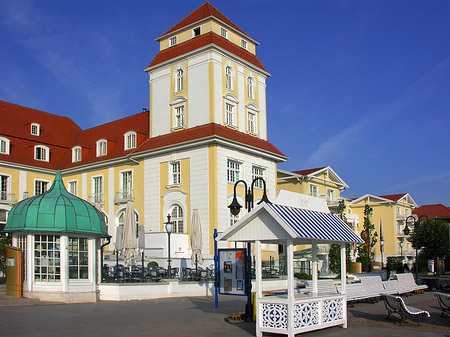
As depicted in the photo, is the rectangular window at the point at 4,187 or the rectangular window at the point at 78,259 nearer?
the rectangular window at the point at 78,259

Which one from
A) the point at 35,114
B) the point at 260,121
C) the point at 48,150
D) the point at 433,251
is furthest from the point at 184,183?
the point at 433,251

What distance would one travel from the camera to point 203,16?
3666cm

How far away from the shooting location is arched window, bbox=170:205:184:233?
112 ft

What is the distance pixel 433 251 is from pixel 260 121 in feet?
97.8

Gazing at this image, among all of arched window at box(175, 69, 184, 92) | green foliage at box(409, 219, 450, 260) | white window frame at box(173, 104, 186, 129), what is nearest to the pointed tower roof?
arched window at box(175, 69, 184, 92)

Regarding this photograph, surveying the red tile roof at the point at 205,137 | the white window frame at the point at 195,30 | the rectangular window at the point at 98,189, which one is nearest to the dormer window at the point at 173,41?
the white window frame at the point at 195,30

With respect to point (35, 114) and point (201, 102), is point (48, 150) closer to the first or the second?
point (35, 114)

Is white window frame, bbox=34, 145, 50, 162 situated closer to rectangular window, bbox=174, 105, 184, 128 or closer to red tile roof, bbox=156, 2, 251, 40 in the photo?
rectangular window, bbox=174, 105, 184, 128

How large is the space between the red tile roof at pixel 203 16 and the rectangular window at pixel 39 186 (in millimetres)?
15464

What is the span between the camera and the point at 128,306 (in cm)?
1767

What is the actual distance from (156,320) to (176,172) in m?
21.7

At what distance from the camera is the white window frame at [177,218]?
112 ft

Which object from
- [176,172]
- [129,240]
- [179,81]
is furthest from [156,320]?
[179,81]

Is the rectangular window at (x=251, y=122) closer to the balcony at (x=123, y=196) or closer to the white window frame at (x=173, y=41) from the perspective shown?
the white window frame at (x=173, y=41)
